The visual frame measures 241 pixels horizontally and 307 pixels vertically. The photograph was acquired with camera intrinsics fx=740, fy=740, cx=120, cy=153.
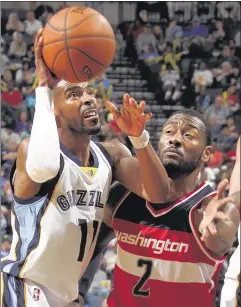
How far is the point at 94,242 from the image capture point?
4242 millimetres

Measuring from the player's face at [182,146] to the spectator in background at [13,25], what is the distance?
29.2 feet

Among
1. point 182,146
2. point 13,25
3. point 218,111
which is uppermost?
point 182,146

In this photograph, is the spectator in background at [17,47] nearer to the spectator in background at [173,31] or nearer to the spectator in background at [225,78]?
the spectator in background at [173,31]

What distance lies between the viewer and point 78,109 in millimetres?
4164

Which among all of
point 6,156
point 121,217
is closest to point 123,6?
point 6,156

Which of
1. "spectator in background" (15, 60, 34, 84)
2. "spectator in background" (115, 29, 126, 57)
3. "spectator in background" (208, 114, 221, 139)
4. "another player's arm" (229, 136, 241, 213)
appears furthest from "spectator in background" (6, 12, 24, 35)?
"another player's arm" (229, 136, 241, 213)

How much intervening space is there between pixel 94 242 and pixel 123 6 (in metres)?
9.94

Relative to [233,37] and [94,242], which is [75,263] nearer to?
[94,242]

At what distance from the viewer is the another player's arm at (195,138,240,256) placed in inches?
127

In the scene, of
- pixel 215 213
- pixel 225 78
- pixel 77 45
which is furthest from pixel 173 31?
pixel 215 213

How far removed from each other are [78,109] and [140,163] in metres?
0.52

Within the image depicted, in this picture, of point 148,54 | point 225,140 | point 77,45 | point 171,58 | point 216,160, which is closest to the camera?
point 77,45

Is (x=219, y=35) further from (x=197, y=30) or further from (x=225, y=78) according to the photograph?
(x=225, y=78)

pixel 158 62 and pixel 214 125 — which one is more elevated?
pixel 158 62
